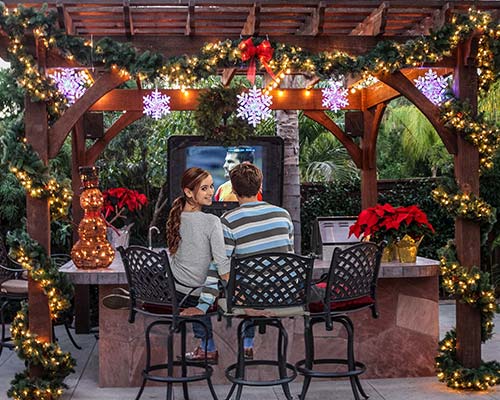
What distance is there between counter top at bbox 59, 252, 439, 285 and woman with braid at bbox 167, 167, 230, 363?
1047mm

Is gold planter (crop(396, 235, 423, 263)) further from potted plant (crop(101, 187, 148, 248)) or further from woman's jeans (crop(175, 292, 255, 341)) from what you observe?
potted plant (crop(101, 187, 148, 248))

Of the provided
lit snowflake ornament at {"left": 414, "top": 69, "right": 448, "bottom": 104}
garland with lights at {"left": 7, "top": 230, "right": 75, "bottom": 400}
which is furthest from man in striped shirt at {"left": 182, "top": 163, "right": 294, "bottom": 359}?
lit snowflake ornament at {"left": 414, "top": 69, "right": 448, "bottom": 104}

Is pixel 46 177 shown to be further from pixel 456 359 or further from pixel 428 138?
pixel 428 138

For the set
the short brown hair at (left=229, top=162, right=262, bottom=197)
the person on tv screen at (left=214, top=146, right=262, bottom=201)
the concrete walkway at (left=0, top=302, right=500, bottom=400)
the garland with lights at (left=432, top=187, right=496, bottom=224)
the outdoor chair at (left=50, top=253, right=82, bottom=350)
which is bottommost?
the concrete walkway at (left=0, top=302, right=500, bottom=400)

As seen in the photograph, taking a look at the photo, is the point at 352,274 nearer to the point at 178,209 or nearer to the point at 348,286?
the point at 348,286

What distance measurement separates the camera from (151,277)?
4.68 metres

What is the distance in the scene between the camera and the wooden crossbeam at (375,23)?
18.5 ft

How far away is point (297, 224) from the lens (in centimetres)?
933

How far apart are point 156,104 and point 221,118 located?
2.07 ft

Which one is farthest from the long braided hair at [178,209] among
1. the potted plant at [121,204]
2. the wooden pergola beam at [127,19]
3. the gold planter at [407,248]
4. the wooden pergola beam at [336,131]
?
the wooden pergola beam at [336,131]

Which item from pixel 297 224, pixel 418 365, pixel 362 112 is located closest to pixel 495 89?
pixel 362 112

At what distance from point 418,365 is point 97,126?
13.3ft

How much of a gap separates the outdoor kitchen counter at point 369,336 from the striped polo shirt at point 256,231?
1.32 meters

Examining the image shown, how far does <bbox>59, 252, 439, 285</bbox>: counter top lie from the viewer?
580cm
